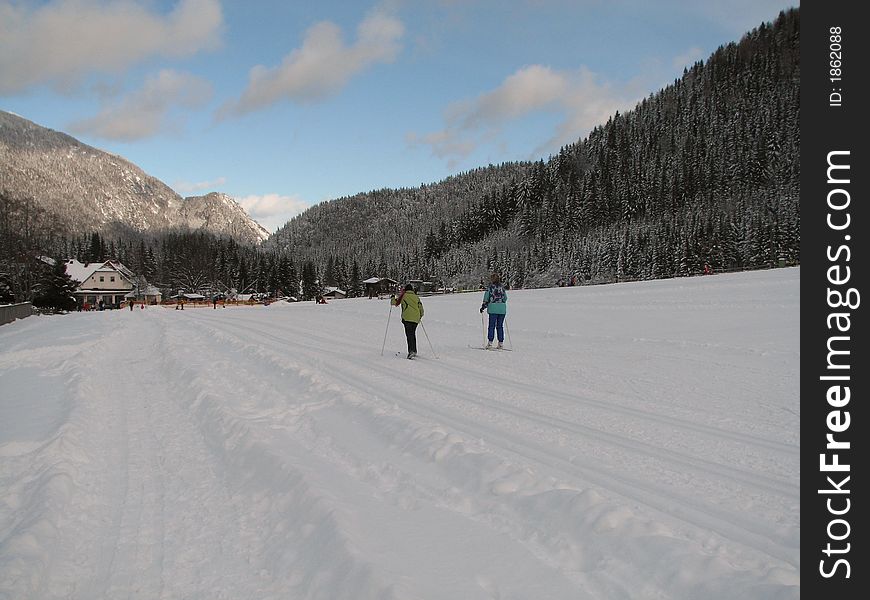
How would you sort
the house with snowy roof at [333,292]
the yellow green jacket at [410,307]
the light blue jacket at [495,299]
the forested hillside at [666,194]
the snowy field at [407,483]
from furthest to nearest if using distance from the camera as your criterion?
the house with snowy roof at [333,292] < the forested hillside at [666,194] < the light blue jacket at [495,299] < the yellow green jacket at [410,307] < the snowy field at [407,483]

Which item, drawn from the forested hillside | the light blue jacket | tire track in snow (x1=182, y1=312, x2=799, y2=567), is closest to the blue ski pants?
the light blue jacket

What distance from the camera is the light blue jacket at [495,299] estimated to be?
13984 millimetres

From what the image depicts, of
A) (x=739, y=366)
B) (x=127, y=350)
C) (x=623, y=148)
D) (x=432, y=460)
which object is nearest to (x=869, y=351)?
(x=432, y=460)

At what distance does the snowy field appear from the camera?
339cm

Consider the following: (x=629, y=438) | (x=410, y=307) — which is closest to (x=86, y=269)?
(x=410, y=307)

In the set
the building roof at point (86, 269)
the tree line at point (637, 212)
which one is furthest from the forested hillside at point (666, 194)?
the building roof at point (86, 269)

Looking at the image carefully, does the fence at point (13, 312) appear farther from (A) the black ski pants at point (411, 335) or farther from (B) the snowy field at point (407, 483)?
(A) the black ski pants at point (411, 335)

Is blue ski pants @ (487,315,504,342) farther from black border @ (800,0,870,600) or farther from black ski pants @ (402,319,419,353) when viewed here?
black border @ (800,0,870,600)

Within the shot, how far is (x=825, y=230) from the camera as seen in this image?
15.6 ft

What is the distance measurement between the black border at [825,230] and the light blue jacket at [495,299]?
925 cm

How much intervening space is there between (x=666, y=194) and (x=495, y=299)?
14815 cm

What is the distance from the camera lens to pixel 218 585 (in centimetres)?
346

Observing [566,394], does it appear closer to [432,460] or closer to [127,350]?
[432,460]

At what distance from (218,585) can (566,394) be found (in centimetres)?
601
